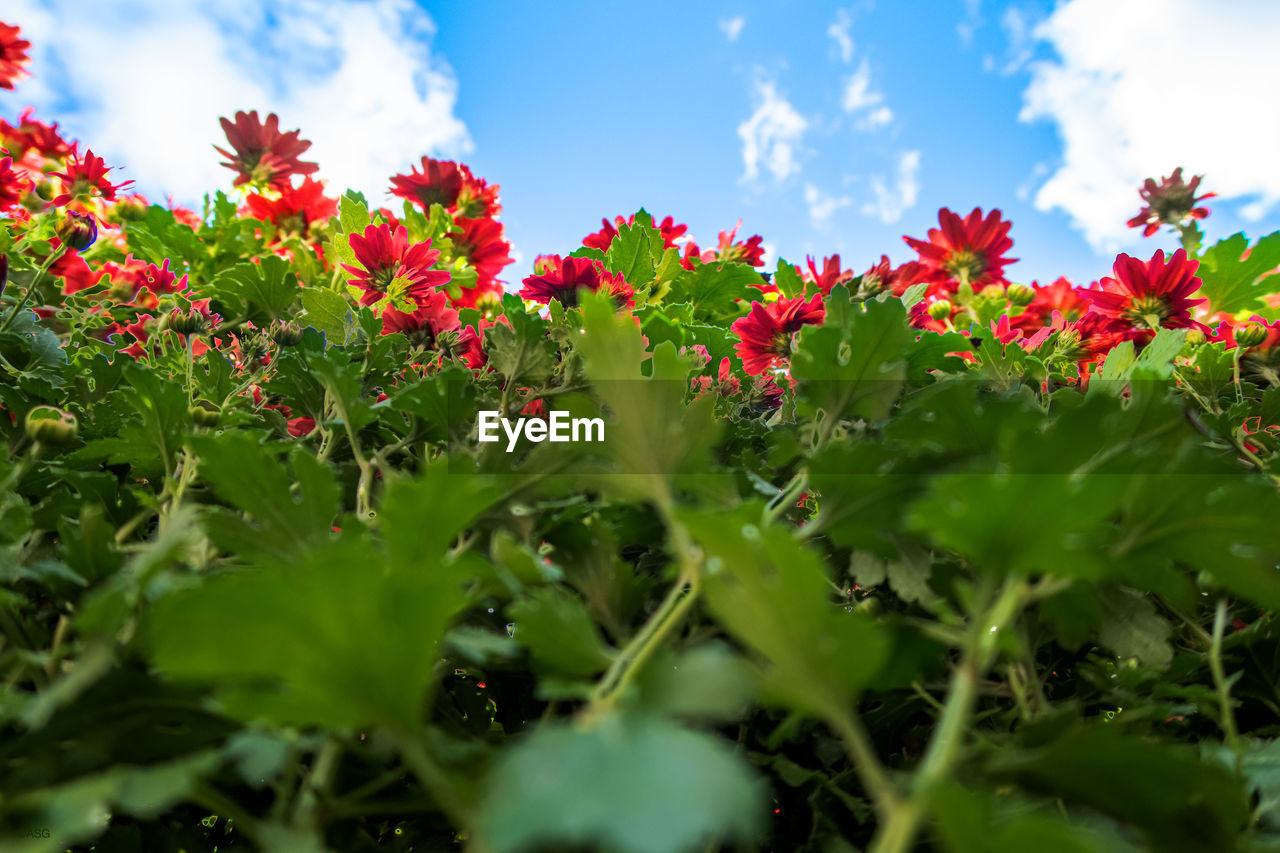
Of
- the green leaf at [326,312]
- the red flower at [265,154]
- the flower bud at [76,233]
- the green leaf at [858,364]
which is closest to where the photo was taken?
the green leaf at [858,364]

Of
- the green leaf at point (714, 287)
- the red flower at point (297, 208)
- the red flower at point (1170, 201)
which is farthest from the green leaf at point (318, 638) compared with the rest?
the red flower at point (1170, 201)

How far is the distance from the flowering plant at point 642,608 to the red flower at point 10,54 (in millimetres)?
1024

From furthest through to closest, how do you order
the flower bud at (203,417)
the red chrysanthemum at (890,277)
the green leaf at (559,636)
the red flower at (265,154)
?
the red flower at (265,154)
the red chrysanthemum at (890,277)
the flower bud at (203,417)
the green leaf at (559,636)

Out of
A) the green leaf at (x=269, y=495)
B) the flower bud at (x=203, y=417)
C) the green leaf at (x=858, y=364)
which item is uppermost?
the flower bud at (x=203, y=417)

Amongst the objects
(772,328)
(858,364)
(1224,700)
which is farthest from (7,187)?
(1224,700)

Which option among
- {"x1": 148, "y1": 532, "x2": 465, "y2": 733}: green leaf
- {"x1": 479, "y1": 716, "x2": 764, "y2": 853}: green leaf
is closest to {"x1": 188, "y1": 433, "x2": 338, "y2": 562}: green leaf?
{"x1": 148, "y1": 532, "x2": 465, "y2": 733}: green leaf

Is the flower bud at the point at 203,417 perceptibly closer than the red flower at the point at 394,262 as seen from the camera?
Yes

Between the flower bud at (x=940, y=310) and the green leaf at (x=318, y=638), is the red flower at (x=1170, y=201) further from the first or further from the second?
the green leaf at (x=318, y=638)

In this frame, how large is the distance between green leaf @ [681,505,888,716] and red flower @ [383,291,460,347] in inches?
30.0

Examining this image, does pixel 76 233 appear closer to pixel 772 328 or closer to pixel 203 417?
pixel 203 417

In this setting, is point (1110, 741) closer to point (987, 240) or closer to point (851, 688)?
point (851, 688)

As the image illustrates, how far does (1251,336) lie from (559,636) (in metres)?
0.95

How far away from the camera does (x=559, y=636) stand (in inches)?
13.0

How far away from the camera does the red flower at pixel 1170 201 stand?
165 cm
